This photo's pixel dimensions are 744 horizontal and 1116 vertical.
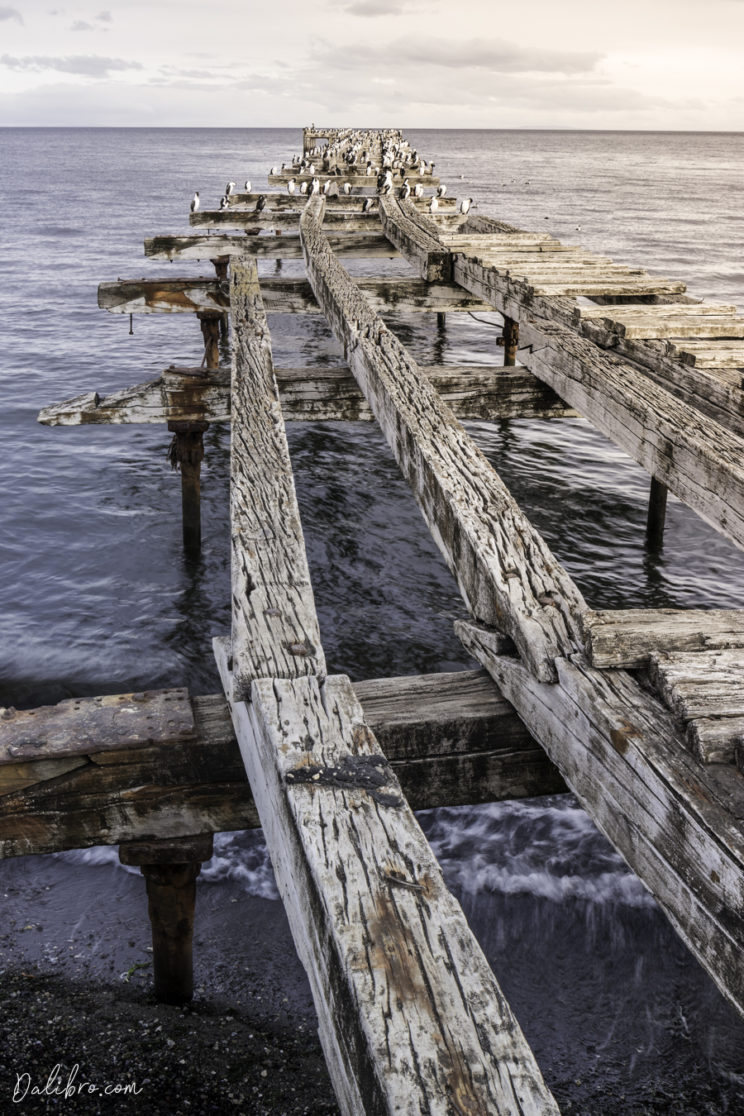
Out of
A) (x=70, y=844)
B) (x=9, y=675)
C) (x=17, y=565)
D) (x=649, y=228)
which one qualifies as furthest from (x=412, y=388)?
(x=649, y=228)

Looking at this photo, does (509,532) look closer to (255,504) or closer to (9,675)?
(255,504)

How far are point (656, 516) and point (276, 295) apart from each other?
4.30 meters

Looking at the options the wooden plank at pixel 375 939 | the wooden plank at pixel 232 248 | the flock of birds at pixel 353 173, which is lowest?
the wooden plank at pixel 375 939

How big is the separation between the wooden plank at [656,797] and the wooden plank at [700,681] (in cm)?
5

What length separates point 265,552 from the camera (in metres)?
2.83

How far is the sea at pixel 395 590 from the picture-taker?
3.86 metres

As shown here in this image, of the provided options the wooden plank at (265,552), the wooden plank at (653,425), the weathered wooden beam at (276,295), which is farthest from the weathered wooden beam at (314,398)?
the wooden plank at (265,552)

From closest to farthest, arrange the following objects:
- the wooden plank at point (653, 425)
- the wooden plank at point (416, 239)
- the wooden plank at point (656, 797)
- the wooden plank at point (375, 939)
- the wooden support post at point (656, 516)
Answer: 1. the wooden plank at point (375, 939)
2. the wooden plank at point (656, 797)
3. the wooden plank at point (653, 425)
4. the wooden plank at point (416, 239)
5. the wooden support post at point (656, 516)

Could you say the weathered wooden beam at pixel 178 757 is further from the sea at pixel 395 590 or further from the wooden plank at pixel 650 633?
the sea at pixel 395 590

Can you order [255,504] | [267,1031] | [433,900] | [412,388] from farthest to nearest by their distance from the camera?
[412,388] < [267,1031] < [255,504] < [433,900]

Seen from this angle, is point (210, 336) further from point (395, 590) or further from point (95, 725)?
point (95, 725)

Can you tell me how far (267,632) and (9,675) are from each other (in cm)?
510

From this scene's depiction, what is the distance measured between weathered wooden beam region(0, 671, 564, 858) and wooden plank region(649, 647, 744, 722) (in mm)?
519

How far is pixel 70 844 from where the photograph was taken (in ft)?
8.34
